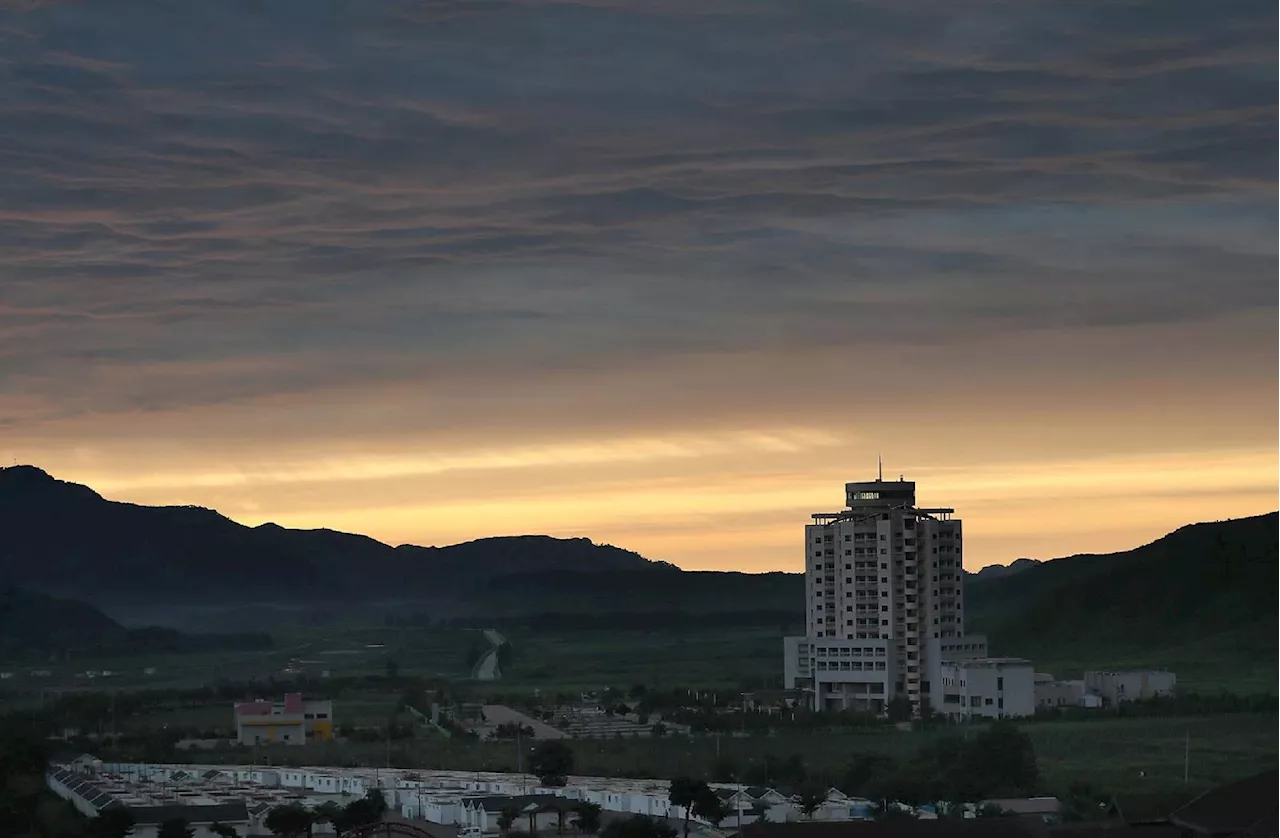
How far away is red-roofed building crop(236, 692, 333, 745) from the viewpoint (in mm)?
91938

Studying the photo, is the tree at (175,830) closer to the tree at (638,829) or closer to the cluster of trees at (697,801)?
the tree at (638,829)

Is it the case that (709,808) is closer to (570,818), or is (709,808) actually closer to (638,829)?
(570,818)

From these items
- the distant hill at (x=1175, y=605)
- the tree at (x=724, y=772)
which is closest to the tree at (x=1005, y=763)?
the tree at (x=724, y=772)

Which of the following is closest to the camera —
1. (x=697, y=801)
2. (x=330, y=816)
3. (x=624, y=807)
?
(x=697, y=801)

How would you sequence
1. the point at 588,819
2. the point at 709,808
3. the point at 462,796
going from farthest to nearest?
the point at 462,796
the point at 588,819
the point at 709,808

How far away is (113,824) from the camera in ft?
177

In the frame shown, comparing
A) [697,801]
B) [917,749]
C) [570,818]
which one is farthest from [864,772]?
[917,749]

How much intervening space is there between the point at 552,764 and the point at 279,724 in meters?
26.9

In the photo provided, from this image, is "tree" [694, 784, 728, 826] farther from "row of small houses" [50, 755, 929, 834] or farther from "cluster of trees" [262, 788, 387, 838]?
"cluster of trees" [262, 788, 387, 838]

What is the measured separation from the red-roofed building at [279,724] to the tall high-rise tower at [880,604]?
826 inches

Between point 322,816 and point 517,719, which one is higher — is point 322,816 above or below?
below

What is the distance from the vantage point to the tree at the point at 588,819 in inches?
2215

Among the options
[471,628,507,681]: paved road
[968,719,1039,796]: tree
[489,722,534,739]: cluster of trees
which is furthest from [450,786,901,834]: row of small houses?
[471,628,507,681]: paved road

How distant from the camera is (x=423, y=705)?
11062 centimetres
